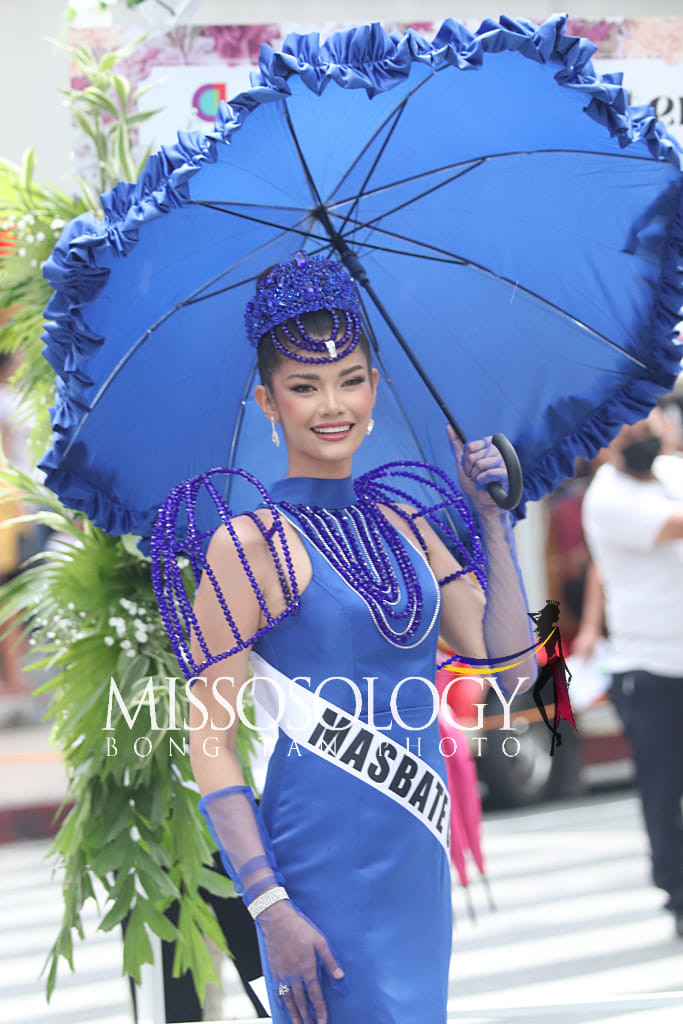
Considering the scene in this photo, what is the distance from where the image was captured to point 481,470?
2.26 meters

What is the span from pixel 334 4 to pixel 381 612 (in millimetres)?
2037

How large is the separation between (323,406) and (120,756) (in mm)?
1300

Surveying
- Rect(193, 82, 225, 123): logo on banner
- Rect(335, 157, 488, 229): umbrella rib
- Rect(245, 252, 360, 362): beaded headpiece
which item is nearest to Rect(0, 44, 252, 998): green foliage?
Rect(193, 82, 225, 123): logo on banner

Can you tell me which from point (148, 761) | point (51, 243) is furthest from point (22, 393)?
point (148, 761)

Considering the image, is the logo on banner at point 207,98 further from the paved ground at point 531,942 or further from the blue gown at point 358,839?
the paved ground at point 531,942

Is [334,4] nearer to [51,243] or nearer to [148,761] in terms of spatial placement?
[51,243]

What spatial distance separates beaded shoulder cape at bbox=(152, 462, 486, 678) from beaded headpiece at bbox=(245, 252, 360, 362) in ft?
0.76

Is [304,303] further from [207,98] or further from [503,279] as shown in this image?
[207,98]

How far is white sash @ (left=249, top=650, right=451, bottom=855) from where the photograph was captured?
6.91ft

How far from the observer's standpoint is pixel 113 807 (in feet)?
10.4

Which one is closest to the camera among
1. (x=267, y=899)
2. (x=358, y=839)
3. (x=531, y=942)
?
(x=267, y=899)

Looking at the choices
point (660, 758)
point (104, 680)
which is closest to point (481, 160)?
point (104, 680)

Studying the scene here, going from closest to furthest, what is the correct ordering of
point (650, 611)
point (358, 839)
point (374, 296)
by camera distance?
1. point (358, 839)
2. point (374, 296)
3. point (650, 611)

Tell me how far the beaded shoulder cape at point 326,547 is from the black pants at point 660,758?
103 inches
